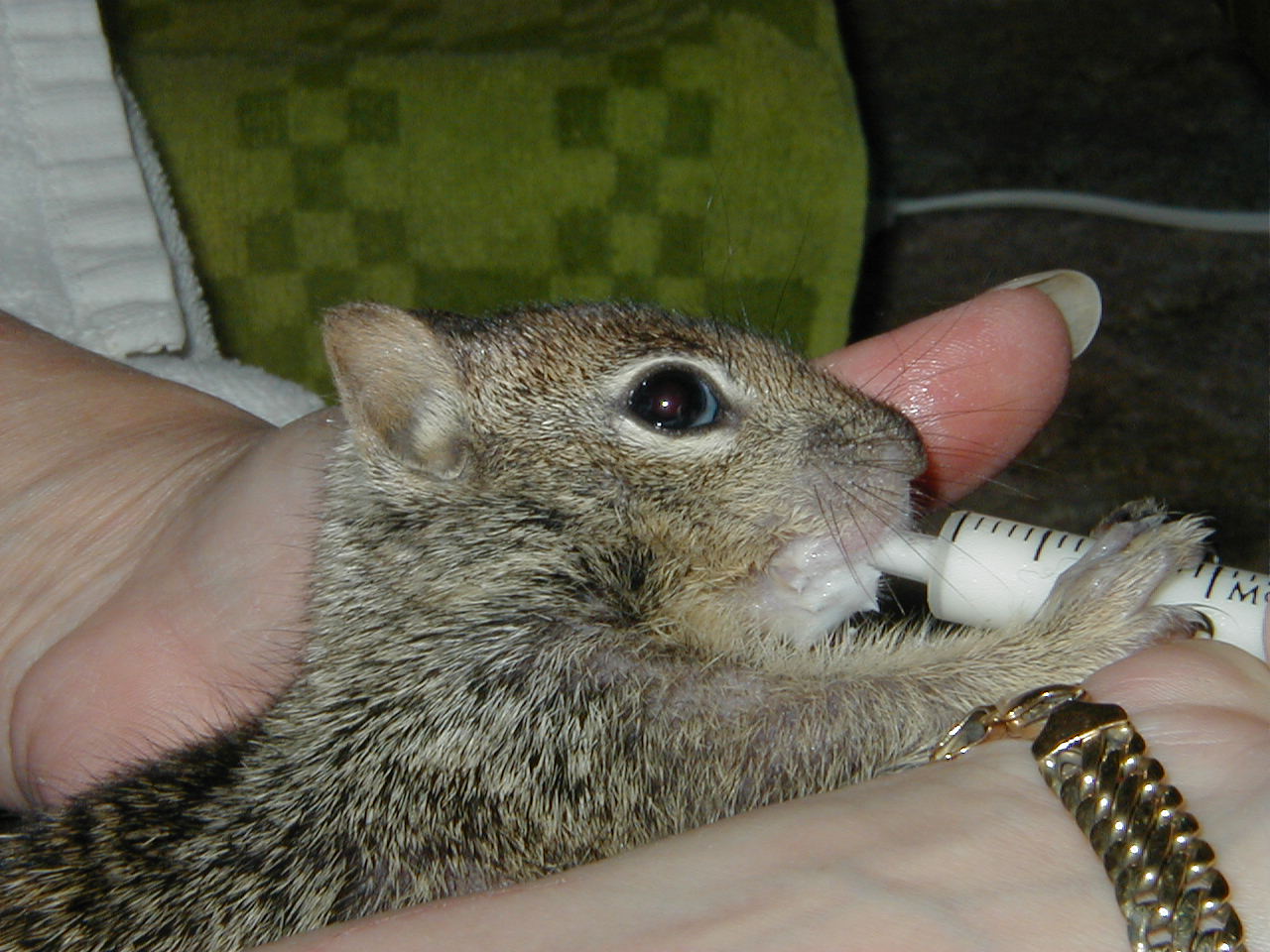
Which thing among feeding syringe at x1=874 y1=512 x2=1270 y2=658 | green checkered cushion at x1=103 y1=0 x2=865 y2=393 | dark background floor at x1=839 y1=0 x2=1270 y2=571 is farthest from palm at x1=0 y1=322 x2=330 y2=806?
dark background floor at x1=839 y1=0 x2=1270 y2=571

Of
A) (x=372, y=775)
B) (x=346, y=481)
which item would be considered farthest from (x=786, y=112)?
(x=372, y=775)

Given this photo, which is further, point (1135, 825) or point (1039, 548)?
point (1039, 548)

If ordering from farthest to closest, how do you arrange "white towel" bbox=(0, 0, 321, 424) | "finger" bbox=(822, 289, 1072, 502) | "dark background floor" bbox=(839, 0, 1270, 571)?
"dark background floor" bbox=(839, 0, 1270, 571) < "white towel" bbox=(0, 0, 321, 424) < "finger" bbox=(822, 289, 1072, 502)

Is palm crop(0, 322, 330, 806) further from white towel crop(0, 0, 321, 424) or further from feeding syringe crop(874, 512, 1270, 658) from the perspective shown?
feeding syringe crop(874, 512, 1270, 658)

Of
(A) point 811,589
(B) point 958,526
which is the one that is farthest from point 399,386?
(B) point 958,526

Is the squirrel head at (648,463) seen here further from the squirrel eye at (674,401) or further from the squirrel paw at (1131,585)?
the squirrel paw at (1131,585)

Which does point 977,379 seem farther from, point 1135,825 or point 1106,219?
point 1106,219
